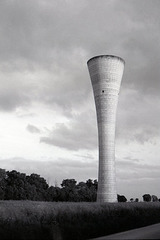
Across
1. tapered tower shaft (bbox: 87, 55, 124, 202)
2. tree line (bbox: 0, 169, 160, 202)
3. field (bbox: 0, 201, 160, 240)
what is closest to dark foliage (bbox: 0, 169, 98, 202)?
tree line (bbox: 0, 169, 160, 202)

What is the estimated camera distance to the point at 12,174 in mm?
79375

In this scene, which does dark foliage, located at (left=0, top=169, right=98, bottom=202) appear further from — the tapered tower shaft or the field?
the field

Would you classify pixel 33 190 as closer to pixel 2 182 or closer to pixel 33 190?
pixel 33 190

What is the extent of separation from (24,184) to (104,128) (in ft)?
111

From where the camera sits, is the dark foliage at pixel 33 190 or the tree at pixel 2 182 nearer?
the tree at pixel 2 182

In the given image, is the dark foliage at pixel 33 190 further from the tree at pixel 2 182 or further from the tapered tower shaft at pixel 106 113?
the tapered tower shaft at pixel 106 113

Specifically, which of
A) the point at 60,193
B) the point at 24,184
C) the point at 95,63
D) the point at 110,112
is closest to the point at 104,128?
the point at 110,112

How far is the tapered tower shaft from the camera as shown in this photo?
161 ft

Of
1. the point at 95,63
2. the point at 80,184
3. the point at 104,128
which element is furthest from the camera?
the point at 80,184

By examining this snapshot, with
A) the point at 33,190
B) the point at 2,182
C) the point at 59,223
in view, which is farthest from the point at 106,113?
the point at 2,182

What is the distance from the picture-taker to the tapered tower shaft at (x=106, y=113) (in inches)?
1930

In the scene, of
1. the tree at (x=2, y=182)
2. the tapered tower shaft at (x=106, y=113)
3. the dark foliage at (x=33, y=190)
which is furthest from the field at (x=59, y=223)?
the dark foliage at (x=33, y=190)

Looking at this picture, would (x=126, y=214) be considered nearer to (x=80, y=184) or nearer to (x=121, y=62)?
(x=121, y=62)

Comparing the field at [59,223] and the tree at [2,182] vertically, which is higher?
the tree at [2,182]
